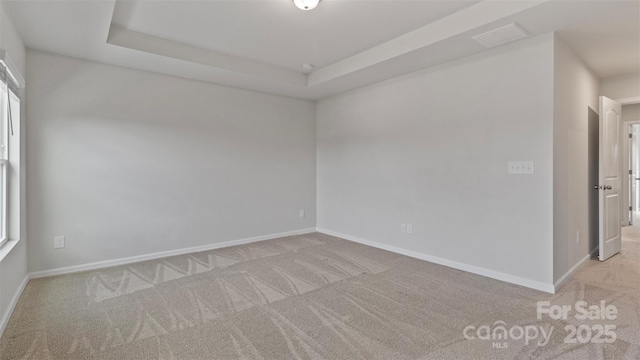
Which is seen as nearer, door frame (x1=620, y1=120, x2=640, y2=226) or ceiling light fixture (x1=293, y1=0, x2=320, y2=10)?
ceiling light fixture (x1=293, y1=0, x2=320, y2=10)

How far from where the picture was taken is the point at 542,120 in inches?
113

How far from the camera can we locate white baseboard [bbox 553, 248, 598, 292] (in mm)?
2924

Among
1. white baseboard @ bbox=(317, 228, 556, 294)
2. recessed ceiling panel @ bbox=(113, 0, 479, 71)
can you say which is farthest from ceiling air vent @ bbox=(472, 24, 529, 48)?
white baseboard @ bbox=(317, 228, 556, 294)

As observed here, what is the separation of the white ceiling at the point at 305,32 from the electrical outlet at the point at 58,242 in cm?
199

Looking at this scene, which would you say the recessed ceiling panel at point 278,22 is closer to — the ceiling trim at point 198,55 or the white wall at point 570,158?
the ceiling trim at point 198,55

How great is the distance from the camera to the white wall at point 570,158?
115 inches

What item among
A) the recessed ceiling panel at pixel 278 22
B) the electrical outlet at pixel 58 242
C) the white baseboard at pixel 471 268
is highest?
the recessed ceiling panel at pixel 278 22

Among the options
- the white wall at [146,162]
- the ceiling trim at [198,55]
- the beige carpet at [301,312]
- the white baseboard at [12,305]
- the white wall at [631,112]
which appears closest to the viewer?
the beige carpet at [301,312]

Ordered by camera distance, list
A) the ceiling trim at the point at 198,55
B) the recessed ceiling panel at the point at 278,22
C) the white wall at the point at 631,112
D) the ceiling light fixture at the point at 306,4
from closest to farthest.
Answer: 1. the ceiling light fixture at the point at 306,4
2. the recessed ceiling panel at the point at 278,22
3. the ceiling trim at the point at 198,55
4. the white wall at the point at 631,112

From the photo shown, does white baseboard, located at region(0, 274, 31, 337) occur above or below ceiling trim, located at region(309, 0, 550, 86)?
below

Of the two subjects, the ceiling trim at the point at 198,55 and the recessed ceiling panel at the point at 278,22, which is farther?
the ceiling trim at the point at 198,55

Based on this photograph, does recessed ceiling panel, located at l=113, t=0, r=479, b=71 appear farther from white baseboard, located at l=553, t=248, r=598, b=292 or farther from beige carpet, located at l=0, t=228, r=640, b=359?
white baseboard, located at l=553, t=248, r=598, b=292

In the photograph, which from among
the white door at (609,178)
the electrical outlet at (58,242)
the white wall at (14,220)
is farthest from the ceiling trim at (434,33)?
the electrical outlet at (58,242)

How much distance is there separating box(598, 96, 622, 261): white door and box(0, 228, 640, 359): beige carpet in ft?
0.86
